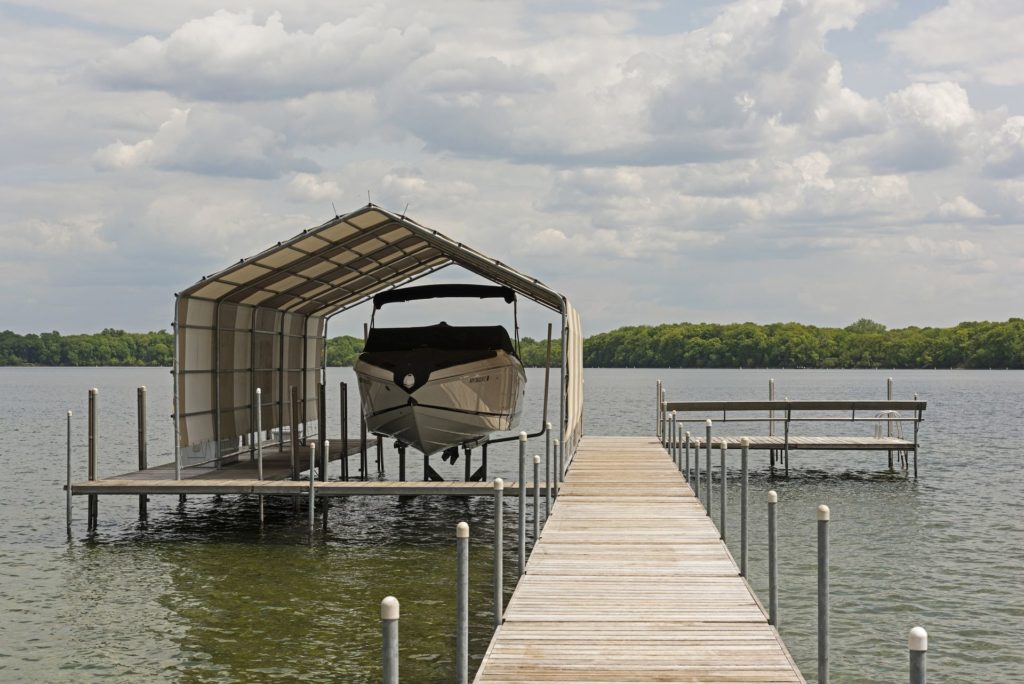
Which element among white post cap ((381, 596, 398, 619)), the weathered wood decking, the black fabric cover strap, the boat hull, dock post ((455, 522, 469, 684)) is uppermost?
the black fabric cover strap

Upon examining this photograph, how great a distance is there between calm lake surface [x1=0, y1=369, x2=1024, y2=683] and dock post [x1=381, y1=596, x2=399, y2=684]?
257 inches

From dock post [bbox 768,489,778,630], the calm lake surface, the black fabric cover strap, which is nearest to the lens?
dock post [bbox 768,489,778,630]

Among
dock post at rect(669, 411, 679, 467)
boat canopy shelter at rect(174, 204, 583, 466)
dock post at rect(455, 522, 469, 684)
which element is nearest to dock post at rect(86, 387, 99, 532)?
boat canopy shelter at rect(174, 204, 583, 466)

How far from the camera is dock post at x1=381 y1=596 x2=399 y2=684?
18.3ft

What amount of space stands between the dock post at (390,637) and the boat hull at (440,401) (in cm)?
1462

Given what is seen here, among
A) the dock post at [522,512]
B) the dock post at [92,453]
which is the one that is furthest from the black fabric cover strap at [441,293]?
the dock post at [522,512]

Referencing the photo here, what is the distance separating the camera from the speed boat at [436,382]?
20531 mm

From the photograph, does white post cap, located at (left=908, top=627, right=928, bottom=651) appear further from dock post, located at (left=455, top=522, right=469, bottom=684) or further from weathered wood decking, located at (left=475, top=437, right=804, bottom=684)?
dock post, located at (left=455, top=522, right=469, bottom=684)

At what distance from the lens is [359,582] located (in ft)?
55.7

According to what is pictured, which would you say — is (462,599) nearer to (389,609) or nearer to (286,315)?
(389,609)

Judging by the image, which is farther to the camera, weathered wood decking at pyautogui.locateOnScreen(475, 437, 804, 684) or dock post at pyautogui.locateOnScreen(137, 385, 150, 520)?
dock post at pyautogui.locateOnScreen(137, 385, 150, 520)

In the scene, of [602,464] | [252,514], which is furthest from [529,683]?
[252,514]

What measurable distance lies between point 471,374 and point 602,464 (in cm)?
281

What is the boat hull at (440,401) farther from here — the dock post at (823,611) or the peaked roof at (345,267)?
the dock post at (823,611)
